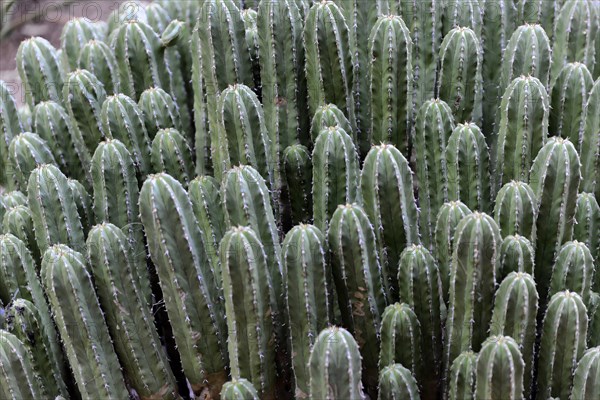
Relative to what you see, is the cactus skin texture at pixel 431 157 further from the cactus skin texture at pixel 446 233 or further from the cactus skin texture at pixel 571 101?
the cactus skin texture at pixel 571 101

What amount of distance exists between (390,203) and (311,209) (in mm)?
651

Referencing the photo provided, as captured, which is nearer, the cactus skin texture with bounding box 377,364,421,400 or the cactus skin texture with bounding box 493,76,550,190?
the cactus skin texture with bounding box 377,364,421,400

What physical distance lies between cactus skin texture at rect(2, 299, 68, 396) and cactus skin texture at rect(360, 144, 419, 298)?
163 cm

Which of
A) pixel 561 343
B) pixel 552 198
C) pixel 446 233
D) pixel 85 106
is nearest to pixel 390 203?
pixel 446 233

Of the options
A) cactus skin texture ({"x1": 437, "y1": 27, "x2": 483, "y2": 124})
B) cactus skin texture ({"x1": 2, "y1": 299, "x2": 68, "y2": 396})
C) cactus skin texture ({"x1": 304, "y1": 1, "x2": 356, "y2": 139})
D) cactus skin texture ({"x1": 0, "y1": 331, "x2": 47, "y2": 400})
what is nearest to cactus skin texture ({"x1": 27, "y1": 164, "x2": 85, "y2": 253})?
cactus skin texture ({"x1": 2, "y1": 299, "x2": 68, "y2": 396})

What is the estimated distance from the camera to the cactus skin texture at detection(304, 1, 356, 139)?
4352 millimetres

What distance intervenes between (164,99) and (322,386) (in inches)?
85.1

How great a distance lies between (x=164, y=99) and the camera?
4703mm

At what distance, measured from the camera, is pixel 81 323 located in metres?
3.63

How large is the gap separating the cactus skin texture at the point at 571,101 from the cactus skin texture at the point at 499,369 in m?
1.65

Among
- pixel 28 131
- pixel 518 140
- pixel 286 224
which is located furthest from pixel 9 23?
pixel 518 140

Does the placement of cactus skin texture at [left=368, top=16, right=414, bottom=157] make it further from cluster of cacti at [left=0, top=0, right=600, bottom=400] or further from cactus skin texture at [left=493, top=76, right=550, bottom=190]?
cactus skin texture at [left=493, top=76, right=550, bottom=190]

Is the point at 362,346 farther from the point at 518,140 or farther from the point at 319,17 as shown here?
the point at 319,17

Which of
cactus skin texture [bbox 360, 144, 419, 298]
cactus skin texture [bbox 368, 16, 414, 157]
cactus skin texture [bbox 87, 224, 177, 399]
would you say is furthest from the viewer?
cactus skin texture [bbox 368, 16, 414, 157]
